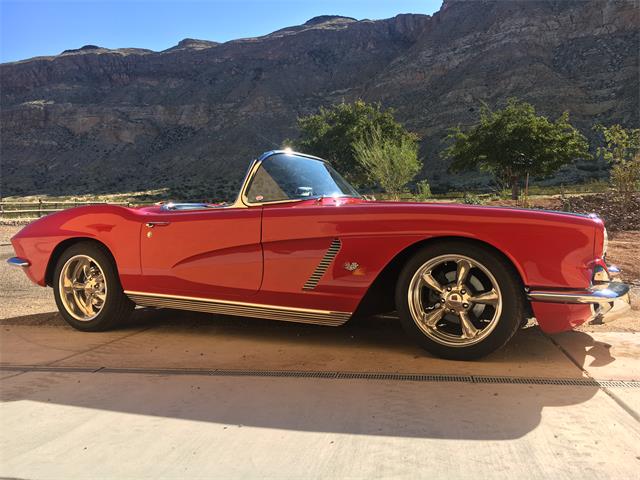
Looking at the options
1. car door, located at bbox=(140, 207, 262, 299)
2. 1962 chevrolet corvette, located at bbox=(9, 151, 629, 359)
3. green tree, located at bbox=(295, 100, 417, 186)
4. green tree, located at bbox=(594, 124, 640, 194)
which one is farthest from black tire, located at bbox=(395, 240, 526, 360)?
green tree, located at bbox=(295, 100, 417, 186)

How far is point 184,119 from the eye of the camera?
93.2 m

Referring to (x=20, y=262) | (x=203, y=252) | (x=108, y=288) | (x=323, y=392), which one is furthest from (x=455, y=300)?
(x=20, y=262)

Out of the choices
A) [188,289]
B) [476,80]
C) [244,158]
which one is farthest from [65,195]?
[188,289]

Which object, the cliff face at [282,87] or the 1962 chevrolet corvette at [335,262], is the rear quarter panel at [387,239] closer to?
the 1962 chevrolet corvette at [335,262]

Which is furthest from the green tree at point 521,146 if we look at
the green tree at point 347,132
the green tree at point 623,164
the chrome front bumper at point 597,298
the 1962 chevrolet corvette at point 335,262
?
the 1962 chevrolet corvette at point 335,262

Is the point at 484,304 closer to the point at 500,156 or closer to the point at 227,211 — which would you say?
the point at 227,211

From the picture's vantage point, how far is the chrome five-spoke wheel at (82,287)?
3.99m

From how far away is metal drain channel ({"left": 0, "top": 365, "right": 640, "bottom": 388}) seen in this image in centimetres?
265

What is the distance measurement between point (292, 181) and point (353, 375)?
1.52 metres

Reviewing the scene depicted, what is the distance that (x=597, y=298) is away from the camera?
2.66 metres

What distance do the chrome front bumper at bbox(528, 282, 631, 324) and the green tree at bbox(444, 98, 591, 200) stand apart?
23616 millimetres

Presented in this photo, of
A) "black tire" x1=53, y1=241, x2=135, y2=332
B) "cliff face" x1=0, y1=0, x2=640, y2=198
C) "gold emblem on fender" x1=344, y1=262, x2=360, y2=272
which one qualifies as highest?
"cliff face" x1=0, y1=0, x2=640, y2=198

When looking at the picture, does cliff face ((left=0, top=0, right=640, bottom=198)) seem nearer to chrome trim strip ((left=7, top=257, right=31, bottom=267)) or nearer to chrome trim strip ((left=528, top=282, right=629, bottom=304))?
chrome trim strip ((left=528, top=282, right=629, bottom=304))

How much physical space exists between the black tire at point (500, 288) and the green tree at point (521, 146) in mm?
23889
